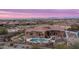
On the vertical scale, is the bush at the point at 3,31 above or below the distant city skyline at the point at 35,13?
below

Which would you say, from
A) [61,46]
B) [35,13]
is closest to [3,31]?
[35,13]

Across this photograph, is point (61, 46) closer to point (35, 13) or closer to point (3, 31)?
point (35, 13)

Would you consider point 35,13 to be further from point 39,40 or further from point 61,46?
point 61,46

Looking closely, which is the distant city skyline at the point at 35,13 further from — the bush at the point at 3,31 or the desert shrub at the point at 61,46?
the desert shrub at the point at 61,46

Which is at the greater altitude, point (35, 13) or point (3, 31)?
point (35, 13)

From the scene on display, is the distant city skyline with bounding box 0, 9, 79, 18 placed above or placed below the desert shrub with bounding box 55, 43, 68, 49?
above

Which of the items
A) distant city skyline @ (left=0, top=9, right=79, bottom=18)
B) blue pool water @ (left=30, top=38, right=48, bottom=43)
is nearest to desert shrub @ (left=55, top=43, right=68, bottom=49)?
blue pool water @ (left=30, top=38, right=48, bottom=43)

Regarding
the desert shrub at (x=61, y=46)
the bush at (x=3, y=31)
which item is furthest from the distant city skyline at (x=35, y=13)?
the desert shrub at (x=61, y=46)

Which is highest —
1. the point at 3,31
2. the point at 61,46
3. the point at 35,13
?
the point at 35,13

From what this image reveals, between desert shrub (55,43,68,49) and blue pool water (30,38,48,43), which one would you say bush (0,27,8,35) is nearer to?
blue pool water (30,38,48,43)

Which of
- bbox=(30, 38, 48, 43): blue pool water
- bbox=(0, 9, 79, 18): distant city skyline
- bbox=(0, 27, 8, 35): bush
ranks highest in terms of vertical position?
bbox=(0, 9, 79, 18): distant city skyline
